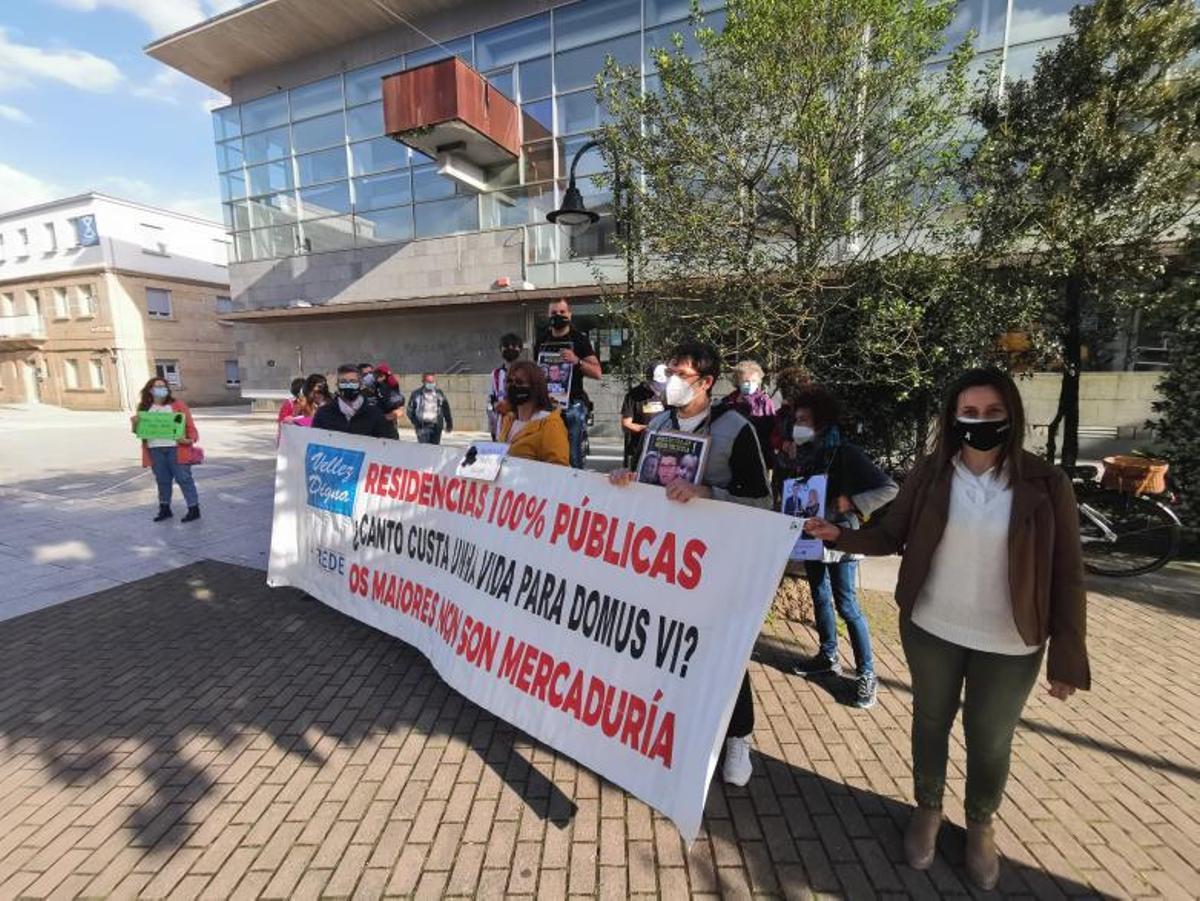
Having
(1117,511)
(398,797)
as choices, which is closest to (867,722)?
(398,797)

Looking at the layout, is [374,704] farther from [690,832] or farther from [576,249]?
[576,249]

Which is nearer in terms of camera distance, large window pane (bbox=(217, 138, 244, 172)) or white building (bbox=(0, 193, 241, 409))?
large window pane (bbox=(217, 138, 244, 172))

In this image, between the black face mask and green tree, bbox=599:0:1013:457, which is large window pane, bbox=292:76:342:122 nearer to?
green tree, bbox=599:0:1013:457

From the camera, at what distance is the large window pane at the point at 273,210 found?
773 inches

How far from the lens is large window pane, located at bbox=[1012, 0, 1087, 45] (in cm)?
1105

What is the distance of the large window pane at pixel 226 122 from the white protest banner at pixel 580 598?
23257mm

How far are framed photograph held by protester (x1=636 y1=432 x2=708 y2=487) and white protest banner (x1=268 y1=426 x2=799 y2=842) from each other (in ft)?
0.56

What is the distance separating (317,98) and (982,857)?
2389 centimetres

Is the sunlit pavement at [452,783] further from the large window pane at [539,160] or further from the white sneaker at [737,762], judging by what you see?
the large window pane at [539,160]

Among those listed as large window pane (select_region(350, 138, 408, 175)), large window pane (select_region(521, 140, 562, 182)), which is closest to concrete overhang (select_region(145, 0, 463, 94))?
large window pane (select_region(350, 138, 408, 175))

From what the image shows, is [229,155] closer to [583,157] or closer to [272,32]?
[272,32]

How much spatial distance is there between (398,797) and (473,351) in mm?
15562

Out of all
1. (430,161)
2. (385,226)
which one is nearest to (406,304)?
(385,226)

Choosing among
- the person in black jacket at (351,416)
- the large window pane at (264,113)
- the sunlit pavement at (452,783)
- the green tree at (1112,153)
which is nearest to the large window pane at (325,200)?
the large window pane at (264,113)
